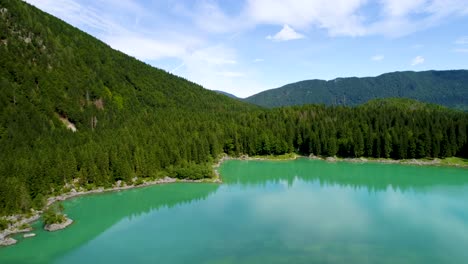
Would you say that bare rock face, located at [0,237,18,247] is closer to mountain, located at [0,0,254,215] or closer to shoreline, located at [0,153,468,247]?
shoreline, located at [0,153,468,247]

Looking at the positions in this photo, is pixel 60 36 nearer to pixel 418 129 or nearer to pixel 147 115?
pixel 147 115

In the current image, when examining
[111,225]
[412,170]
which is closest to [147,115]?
[111,225]

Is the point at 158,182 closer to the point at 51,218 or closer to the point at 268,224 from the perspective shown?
the point at 51,218

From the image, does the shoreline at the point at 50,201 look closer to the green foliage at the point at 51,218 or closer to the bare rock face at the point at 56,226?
the green foliage at the point at 51,218

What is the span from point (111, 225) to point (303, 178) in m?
39.2

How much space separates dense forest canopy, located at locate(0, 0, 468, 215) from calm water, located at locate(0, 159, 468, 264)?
5212 millimetres

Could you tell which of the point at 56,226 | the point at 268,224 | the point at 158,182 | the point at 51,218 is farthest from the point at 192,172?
the point at 51,218

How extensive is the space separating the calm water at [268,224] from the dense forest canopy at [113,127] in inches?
205

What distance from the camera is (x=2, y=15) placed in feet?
271

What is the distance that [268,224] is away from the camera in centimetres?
4119

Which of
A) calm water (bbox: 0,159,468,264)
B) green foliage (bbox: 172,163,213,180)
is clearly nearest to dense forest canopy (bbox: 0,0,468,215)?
green foliage (bbox: 172,163,213,180)

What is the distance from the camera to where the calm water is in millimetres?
32750

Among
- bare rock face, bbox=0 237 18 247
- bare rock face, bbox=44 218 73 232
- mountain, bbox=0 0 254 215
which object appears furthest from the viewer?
mountain, bbox=0 0 254 215

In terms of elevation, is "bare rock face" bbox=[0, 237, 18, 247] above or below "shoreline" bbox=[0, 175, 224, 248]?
below
